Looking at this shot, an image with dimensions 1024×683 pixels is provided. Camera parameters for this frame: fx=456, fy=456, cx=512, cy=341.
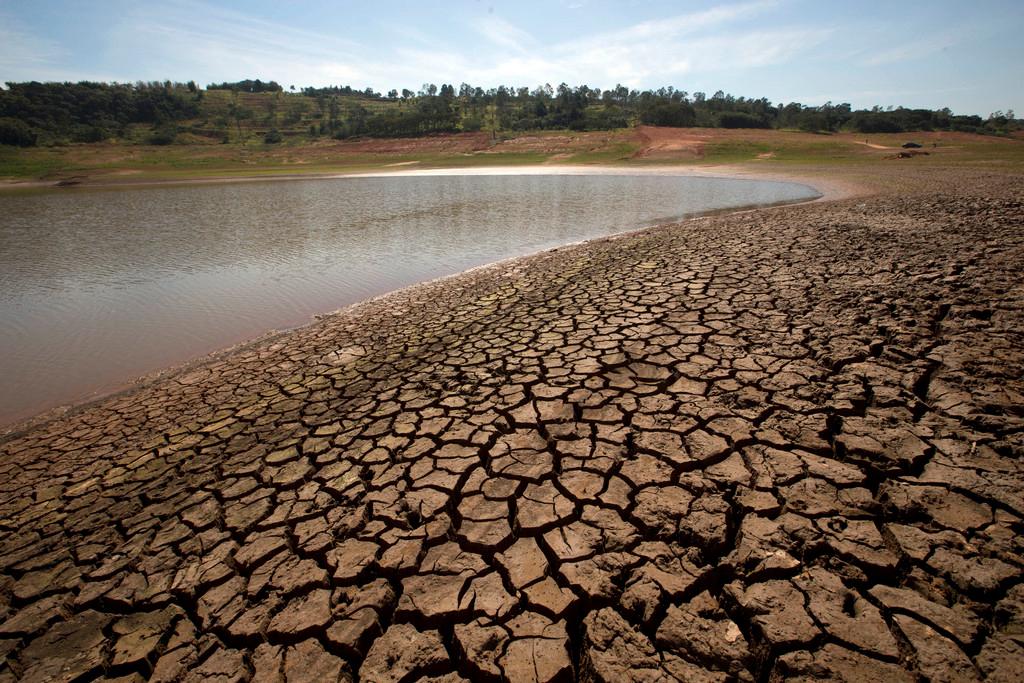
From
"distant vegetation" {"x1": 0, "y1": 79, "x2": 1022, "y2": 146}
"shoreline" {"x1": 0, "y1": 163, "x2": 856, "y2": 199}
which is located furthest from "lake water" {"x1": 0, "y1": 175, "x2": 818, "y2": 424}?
"distant vegetation" {"x1": 0, "y1": 79, "x2": 1022, "y2": 146}

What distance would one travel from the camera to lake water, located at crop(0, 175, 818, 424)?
5.98 m

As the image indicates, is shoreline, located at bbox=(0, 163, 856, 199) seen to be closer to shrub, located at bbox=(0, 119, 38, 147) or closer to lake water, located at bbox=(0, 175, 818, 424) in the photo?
lake water, located at bbox=(0, 175, 818, 424)

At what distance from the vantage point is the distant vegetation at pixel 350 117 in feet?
174

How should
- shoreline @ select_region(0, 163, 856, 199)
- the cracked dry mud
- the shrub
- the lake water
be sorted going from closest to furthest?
the cracked dry mud < the lake water < shoreline @ select_region(0, 163, 856, 199) < the shrub

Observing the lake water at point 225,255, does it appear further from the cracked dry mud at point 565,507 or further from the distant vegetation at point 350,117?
the distant vegetation at point 350,117

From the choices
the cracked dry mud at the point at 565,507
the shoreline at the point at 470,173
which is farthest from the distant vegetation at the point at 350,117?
the cracked dry mud at the point at 565,507

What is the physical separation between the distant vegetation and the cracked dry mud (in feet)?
181

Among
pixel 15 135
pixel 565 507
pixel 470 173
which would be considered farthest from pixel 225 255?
pixel 15 135

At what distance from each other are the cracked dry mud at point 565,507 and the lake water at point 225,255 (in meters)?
1.70

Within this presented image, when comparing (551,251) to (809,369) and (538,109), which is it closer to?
(809,369)

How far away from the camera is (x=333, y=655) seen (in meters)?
1.84

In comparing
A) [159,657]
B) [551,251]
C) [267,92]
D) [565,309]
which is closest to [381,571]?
[159,657]

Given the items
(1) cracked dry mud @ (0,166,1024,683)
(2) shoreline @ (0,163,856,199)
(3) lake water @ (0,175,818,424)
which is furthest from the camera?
(2) shoreline @ (0,163,856,199)

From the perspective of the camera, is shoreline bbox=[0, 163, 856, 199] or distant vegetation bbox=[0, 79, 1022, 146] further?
distant vegetation bbox=[0, 79, 1022, 146]
